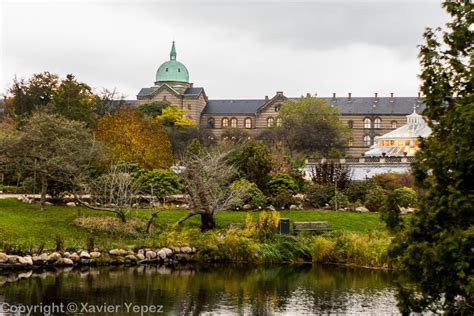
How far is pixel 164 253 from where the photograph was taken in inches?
854

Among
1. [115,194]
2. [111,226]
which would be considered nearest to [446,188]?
[111,226]

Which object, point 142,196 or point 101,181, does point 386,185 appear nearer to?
point 142,196

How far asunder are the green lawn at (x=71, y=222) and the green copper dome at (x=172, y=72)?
76279mm

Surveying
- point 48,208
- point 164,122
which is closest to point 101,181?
point 48,208

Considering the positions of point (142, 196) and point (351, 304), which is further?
point (142, 196)

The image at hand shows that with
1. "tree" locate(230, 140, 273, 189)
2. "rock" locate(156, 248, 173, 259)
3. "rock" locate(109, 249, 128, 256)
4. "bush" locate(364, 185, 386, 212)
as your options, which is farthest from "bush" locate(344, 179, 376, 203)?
"rock" locate(109, 249, 128, 256)

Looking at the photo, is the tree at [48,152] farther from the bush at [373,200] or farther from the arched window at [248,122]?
the arched window at [248,122]

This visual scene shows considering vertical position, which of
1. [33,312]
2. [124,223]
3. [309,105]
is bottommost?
[33,312]

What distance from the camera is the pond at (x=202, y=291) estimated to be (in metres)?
14.9

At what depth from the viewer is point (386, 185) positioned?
108ft

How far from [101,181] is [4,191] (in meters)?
9.87

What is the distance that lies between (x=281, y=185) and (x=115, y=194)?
7483 millimetres

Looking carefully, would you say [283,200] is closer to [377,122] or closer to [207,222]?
[207,222]

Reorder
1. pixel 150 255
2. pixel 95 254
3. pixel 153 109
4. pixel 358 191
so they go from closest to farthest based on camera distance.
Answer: pixel 95 254 < pixel 150 255 < pixel 358 191 < pixel 153 109
